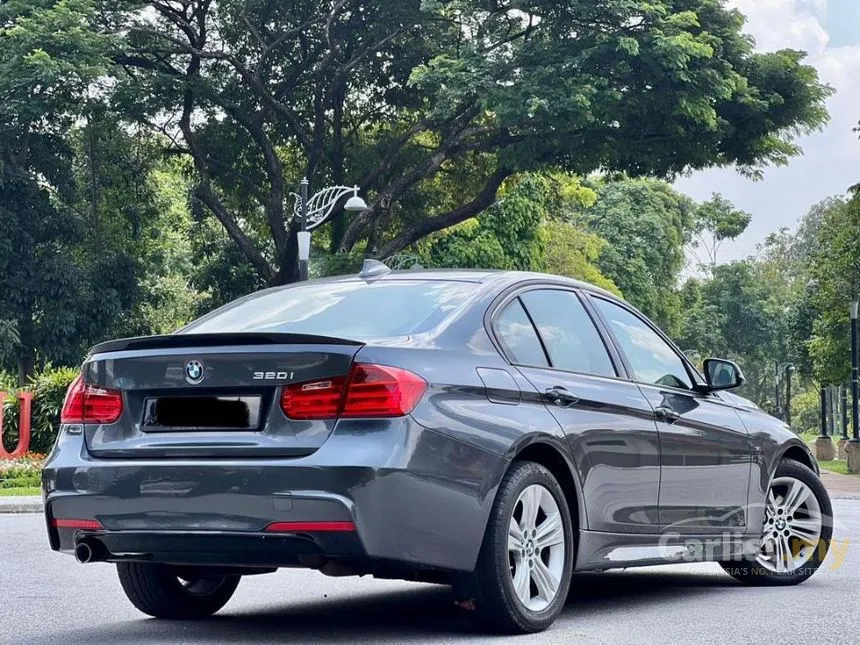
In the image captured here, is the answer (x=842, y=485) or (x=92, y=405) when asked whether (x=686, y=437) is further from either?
(x=842, y=485)

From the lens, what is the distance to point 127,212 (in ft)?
144

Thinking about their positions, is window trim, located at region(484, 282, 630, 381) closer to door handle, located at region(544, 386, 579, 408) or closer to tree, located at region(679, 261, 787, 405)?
door handle, located at region(544, 386, 579, 408)

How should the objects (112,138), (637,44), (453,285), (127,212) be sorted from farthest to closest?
(127,212) → (112,138) → (637,44) → (453,285)

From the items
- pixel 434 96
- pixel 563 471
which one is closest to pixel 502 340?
pixel 563 471

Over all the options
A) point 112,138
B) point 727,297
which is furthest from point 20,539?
point 727,297

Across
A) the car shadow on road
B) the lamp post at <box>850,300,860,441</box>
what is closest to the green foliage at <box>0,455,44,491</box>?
the car shadow on road

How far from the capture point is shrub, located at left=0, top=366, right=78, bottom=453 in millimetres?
25750

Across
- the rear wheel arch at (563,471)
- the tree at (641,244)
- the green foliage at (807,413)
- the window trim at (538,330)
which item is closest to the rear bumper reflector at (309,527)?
the rear wheel arch at (563,471)

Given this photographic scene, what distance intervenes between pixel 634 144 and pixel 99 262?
15998mm

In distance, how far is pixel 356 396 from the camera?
18.3 feet

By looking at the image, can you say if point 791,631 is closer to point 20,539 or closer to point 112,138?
point 20,539

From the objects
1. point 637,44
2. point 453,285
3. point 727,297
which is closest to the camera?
point 453,285

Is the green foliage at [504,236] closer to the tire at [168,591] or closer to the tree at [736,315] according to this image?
the tree at [736,315]

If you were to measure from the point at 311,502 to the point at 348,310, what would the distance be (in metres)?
1.24
